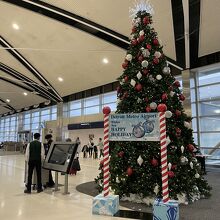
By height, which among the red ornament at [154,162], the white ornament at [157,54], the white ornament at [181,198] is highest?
the white ornament at [157,54]

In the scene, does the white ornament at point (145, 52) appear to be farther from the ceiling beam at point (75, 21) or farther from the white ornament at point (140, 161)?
the ceiling beam at point (75, 21)

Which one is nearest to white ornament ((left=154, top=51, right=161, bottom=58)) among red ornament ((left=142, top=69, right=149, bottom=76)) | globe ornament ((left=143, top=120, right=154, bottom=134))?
red ornament ((left=142, top=69, right=149, bottom=76))

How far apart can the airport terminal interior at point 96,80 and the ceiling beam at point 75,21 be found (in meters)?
0.05

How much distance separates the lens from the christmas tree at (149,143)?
202 inches

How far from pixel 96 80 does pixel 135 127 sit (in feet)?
46.1

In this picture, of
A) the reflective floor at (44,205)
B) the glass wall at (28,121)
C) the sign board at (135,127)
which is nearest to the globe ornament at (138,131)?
the sign board at (135,127)

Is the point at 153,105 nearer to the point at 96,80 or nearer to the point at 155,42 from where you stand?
the point at 155,42

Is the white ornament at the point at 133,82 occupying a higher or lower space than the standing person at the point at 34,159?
higher

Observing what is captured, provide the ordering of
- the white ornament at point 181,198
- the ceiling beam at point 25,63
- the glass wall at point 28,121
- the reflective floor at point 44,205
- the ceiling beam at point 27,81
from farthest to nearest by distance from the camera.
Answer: the glass wall at point 28,121 < the ceiling beam at point 27,81 < the ceiling beam at point 25,63 < the white ornament at point 181,198 < the reflective floor at point 44,205

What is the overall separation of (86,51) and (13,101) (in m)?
20.3

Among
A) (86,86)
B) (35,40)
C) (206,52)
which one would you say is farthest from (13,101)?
A: (206,52)

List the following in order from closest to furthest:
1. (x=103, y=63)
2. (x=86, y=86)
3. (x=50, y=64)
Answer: (x=103, y=63)
(x=50, y=64)
(x=86, y=86)

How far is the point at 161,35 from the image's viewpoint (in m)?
11.3

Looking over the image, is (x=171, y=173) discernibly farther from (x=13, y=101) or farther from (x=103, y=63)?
(x=13, y=101)
